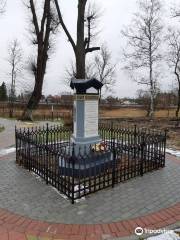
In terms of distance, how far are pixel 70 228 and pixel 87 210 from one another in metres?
0.65

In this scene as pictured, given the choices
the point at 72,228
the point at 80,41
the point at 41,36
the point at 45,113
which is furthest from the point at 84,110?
the point at 45,113

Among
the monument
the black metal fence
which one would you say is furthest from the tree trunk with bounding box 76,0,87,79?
the black metal fence

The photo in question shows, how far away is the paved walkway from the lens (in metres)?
3.94

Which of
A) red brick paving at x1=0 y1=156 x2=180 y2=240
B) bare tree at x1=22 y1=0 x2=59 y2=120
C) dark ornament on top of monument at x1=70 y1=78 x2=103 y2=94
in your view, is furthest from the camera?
bare tree at x1=22 y1=0 x2=59 y2=120

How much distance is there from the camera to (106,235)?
12.6 ft

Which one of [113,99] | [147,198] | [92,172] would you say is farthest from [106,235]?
[113,99]

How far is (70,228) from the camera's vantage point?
402cm

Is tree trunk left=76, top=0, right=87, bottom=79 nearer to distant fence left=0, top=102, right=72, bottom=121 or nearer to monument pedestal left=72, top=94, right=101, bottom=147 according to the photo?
monument pedestal left=72, top=94, right=101, bottom=147

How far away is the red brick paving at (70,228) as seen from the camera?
381cm

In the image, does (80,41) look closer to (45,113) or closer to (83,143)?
(83,143)

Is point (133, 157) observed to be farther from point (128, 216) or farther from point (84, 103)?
point (128, 216)

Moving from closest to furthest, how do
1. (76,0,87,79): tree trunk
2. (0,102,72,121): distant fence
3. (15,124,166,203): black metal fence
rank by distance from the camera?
1. (15,124,166,203): black metal fence
2. (76,0,87,79): tree trunk
3. (0,102,72,121): distant fence

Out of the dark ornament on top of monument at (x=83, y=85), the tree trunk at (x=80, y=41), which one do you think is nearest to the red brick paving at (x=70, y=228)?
the dark ornament on top of monument at (x=83, y=85)

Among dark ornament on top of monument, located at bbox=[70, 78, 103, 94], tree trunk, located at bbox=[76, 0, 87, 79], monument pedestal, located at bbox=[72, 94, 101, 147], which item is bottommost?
monument pedestal, located at bbox=[72, 94, 101, 147]
